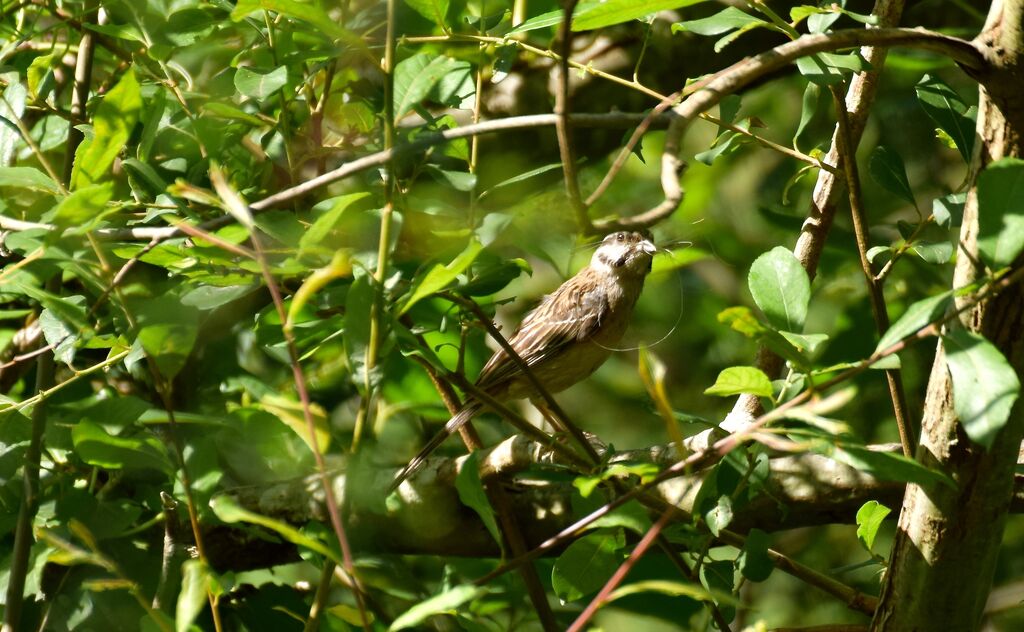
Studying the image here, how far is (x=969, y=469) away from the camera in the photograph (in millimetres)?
1651

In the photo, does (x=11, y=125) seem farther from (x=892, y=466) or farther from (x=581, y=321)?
(x=581, y=321)

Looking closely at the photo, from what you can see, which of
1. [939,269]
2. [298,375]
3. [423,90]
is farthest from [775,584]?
[298,375]

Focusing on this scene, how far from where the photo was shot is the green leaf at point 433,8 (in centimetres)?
193

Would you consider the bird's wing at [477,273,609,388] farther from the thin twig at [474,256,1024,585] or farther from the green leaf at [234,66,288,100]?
the thin twig at [474,256,1024,585]

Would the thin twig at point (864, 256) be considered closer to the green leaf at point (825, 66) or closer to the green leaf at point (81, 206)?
the green leaf at point (825, 66)

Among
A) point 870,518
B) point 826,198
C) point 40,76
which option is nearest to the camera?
point 870,518

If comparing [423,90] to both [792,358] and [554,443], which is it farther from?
[792,358]

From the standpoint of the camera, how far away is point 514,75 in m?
4.11

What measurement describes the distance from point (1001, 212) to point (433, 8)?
1027mm

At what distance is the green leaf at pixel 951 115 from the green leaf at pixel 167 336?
54.5 inches

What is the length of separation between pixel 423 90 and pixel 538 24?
29 centimetres

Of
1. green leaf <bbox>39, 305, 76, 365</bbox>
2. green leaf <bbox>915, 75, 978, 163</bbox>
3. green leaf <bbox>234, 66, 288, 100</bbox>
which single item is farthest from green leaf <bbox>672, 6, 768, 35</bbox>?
green leaf <bbox>39, 305, 76, 365</bbox>

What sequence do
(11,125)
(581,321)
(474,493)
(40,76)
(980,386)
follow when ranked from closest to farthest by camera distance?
1. (980,386)
2. (474,493)
3. (11,125)
4. (40,76)
5. (581,321)

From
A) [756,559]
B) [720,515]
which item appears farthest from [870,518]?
[720,515]
